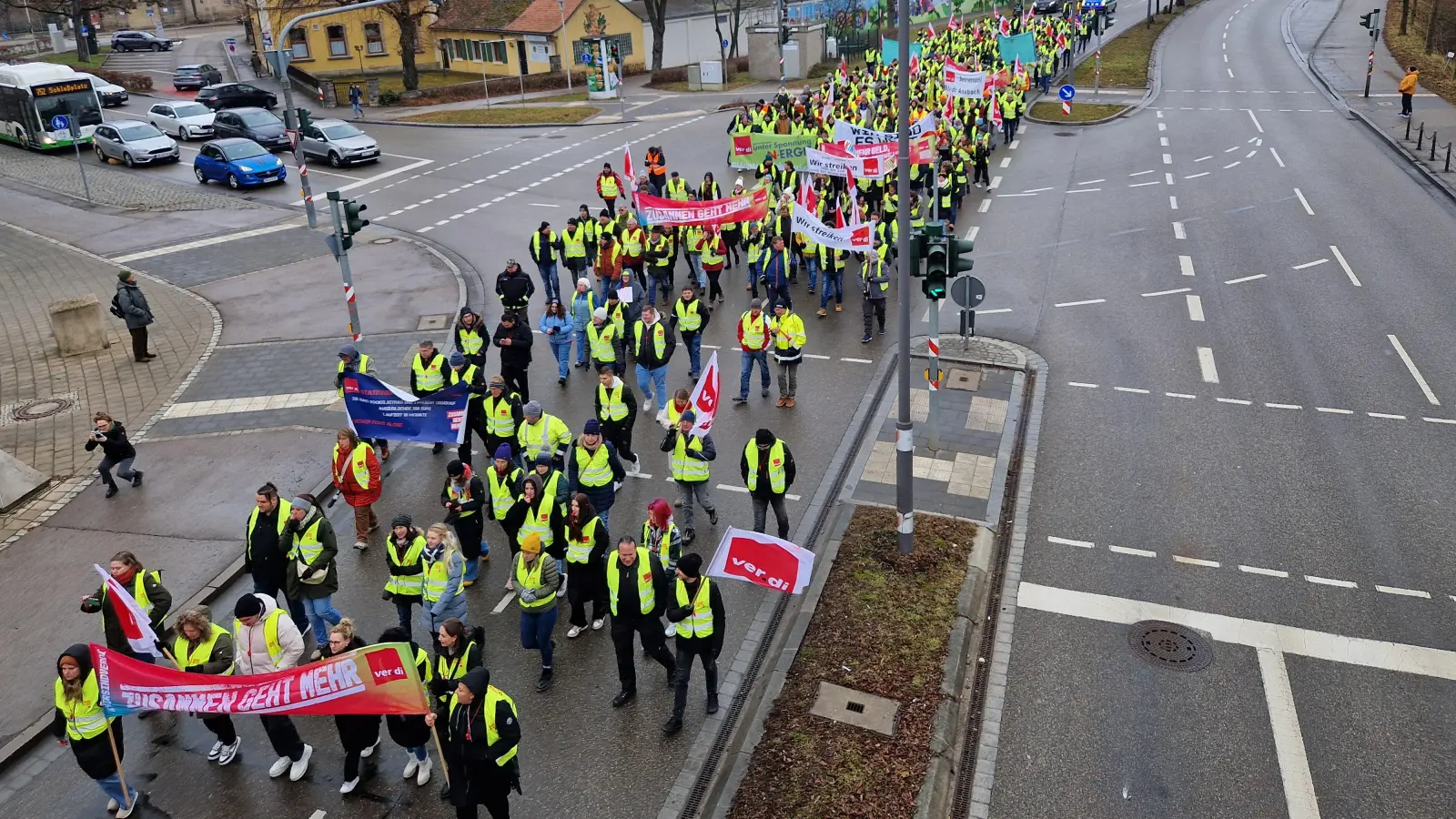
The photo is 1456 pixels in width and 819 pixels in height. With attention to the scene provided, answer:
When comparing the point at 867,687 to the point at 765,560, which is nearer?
the point at 867,687

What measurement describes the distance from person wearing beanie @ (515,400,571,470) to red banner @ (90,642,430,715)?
4162 millimetres

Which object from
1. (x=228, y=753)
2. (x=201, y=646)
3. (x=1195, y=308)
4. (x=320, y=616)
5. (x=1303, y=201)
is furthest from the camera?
(x=1303, y=201)

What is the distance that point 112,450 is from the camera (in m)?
14.0

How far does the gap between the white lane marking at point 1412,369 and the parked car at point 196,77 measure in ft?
179

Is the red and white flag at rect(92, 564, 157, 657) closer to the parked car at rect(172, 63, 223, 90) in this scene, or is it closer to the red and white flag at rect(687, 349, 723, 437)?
the red and white flag at rect(687, 349, 723, 437)

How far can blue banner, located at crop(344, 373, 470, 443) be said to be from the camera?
13.1 metres

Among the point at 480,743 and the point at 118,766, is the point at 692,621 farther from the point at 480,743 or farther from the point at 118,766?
the point at 118,766

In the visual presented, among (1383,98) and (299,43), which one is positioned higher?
(299,43)

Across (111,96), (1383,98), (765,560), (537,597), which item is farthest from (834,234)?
(111,96)

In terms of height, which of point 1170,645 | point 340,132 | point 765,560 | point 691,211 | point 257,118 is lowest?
point 1170,645

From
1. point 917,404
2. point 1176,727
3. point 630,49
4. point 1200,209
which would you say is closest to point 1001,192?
point 1200,209

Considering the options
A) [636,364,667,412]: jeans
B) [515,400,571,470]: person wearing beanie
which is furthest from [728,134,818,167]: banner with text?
[515,400,571,470]: person wearing beanie

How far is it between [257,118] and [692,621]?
116 feet

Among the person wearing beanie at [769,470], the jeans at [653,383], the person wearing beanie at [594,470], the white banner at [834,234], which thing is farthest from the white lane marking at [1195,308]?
the person wearing beanie at [594,470]
